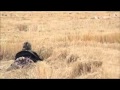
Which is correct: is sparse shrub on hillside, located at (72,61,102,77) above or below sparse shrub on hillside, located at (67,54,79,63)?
below

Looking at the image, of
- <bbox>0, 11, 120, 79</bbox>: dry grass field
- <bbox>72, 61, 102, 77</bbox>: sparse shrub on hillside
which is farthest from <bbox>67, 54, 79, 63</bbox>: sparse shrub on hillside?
<bbox>72, 61, 102, 77</bbox>: sparse shrub on hillside

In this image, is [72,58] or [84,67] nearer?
[84,67]

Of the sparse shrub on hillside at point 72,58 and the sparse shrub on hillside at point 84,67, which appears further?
the sparse shrub on hillside at point 72,58

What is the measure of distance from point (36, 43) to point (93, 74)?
4.08m

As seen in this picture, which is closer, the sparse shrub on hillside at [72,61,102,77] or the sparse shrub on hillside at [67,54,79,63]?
the sparse shrub on hillside at [72,61,102,77]

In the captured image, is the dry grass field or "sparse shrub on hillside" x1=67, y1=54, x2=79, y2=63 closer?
the dry grass field

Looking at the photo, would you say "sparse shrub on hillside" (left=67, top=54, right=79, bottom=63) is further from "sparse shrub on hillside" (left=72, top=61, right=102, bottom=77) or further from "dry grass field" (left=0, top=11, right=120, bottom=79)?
"sparse shrub on hillside" (left=72, top=61, right=102, bottom=77)

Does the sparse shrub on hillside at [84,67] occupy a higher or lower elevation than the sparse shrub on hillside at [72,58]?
lower

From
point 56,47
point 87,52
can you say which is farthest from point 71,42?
point 87,52

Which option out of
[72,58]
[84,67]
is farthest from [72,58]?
[84,67]

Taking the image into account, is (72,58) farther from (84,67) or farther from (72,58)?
(84,67)

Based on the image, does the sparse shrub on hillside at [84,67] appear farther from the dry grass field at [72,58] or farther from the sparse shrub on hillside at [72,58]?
the sparse shrub on hillside at [72,58]

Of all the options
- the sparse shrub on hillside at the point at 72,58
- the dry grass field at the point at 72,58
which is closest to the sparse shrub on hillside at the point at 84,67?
the dry grass field at the point at 72,58

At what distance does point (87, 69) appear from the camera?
757cm
